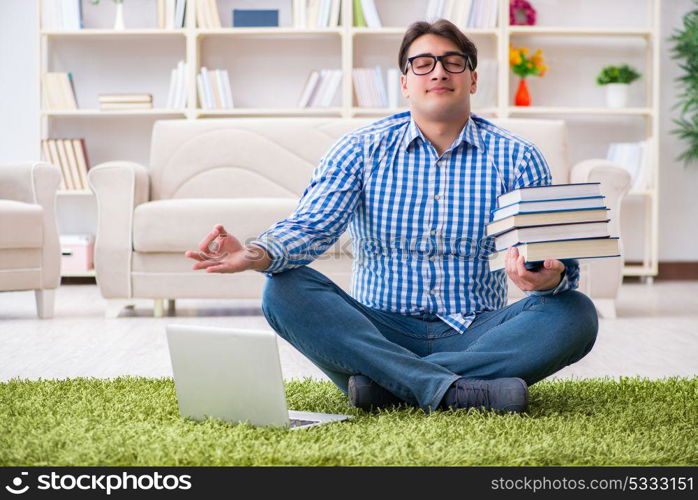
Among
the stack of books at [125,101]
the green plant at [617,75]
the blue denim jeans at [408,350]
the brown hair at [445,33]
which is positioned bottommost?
the blue denim jeans at [408,350]

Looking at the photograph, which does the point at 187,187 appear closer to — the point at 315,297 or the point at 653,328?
the point at 653,328

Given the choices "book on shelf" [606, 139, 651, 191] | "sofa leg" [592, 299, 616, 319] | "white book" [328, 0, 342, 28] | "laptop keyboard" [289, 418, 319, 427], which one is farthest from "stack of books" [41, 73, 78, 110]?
"laptop keyboard" [289, 418, 319, 427]

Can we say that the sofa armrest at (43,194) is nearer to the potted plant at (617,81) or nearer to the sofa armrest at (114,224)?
the sofa armrest at (114,224)

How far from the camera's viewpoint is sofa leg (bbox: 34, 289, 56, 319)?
3.46m

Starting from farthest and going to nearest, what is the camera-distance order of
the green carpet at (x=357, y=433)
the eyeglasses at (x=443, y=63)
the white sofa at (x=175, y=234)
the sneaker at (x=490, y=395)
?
the white sofa at (x=175, y=234) → the eyeglasses at (x=443, y=63) → the sneaker at (x=490, y=395) → the green carpet at (x=357, y=433)

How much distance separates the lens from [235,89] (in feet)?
17.6

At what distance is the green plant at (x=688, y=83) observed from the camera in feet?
16.8

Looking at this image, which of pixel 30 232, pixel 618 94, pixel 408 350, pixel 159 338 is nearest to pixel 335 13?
pixel 618 94

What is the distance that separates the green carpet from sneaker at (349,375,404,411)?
0.09 feet

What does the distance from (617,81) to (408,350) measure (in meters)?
3.76

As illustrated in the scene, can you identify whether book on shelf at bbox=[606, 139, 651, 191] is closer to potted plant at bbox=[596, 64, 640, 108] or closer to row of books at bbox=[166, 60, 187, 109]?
potted plant at bbox=[596, 64, 640, 108]

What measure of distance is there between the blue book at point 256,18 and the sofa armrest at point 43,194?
1922mm

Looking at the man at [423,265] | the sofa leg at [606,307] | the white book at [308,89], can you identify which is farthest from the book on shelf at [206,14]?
the man at [423,265]

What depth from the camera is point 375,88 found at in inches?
201
